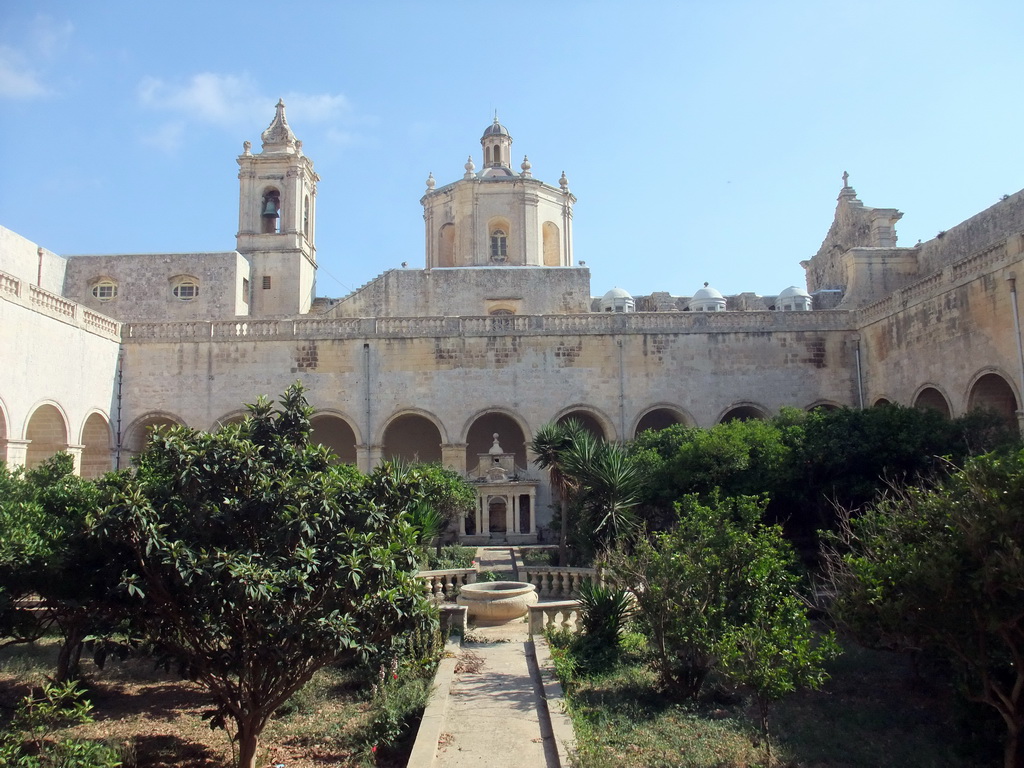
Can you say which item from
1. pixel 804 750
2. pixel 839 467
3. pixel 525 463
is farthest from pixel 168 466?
pixel 525 463

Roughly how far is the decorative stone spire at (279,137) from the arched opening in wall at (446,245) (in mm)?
5409

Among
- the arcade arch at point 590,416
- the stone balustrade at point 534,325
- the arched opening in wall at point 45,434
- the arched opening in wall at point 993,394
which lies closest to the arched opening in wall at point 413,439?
the stone balustrade at point 534,325

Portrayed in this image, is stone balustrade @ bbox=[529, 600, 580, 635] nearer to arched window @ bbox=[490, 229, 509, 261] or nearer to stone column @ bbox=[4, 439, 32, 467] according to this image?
stone column @ bbox=[4, 439, 32, 467]

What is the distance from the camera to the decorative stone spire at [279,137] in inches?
1083

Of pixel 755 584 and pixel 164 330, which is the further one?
pixel 164 330

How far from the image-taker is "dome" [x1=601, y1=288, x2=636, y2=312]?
2523 centimetres

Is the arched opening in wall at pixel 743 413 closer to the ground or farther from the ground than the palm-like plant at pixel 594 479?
farther from the ground

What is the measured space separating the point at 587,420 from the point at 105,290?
563 inches

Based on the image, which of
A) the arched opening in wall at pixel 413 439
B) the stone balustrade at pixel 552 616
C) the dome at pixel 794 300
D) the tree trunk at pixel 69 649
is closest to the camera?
the tree trunk at pixel 69 649

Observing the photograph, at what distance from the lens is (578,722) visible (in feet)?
22.2

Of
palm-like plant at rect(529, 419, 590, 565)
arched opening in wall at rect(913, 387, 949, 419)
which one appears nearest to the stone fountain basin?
palm-like plant at rect(529, 419, 590, 565)

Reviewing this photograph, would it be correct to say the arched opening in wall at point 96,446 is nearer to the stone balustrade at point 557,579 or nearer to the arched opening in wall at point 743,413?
the stone balustrade at point 557,579

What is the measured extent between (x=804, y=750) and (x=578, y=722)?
6.00 feet

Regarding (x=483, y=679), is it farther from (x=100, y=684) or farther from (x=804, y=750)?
(x=100, y=684)
